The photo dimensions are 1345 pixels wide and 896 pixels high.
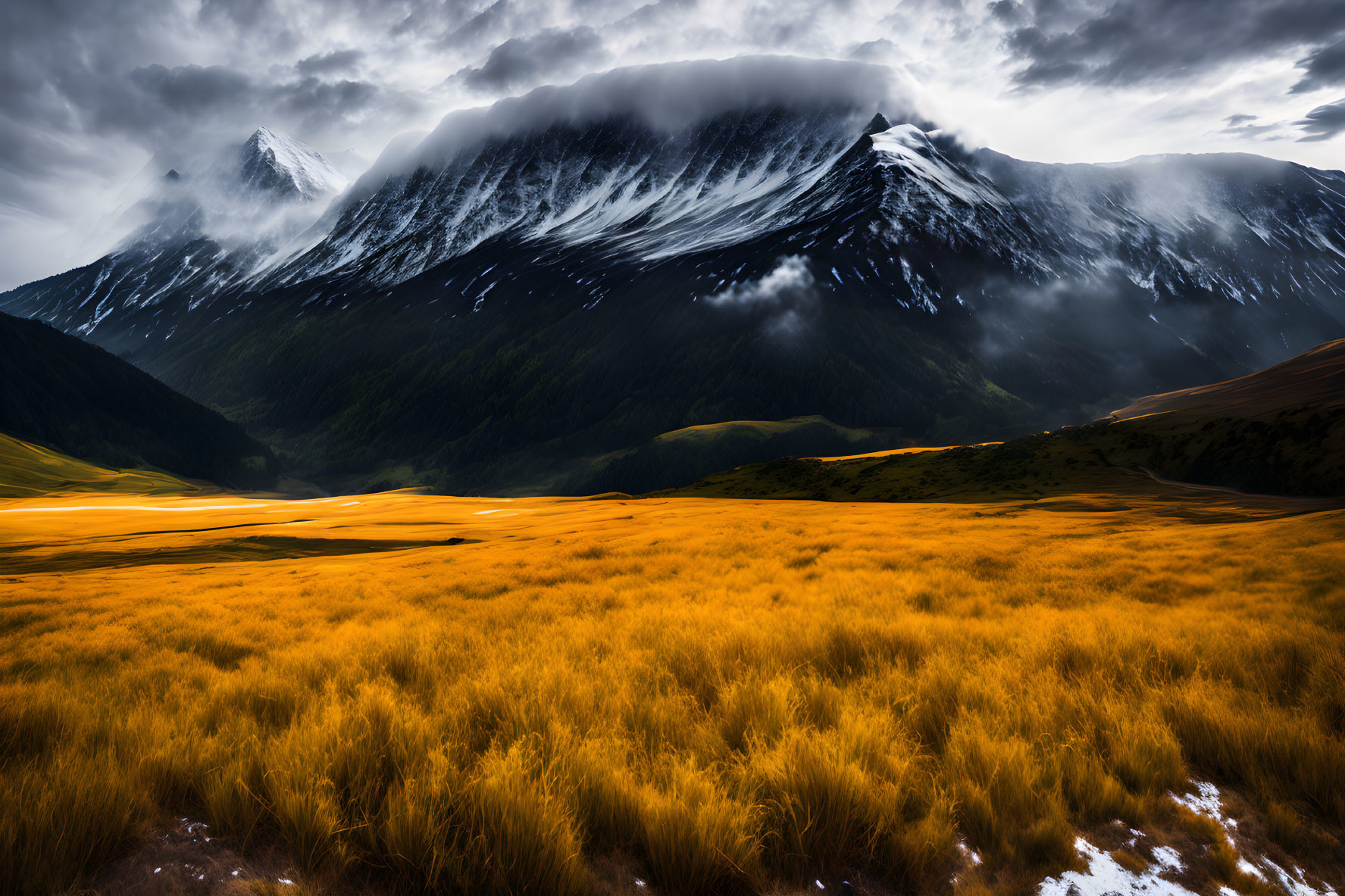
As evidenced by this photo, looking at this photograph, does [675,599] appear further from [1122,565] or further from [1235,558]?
[1235,558]

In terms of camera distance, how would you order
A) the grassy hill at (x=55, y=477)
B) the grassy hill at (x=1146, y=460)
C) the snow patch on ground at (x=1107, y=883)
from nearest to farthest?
the snow patch on ground at (x=1107, y=883), the grassy hill at (x=1146, y=460), the grassy hill at (x=55, y=477)

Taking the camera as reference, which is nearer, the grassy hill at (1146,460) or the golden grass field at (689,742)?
the golden grass field at (689,742)

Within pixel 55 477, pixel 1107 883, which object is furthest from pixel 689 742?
pixel 55 477

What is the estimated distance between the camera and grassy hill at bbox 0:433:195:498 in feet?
420

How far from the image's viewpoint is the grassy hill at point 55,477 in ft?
420

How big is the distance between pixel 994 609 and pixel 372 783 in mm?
7263

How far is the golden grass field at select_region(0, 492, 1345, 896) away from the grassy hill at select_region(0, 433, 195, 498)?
166248 millimetres

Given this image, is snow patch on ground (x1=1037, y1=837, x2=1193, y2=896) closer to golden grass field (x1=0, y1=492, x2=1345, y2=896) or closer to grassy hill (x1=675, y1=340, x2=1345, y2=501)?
golden grass field (x1=0, y1=492, x2=1345, y2=896)

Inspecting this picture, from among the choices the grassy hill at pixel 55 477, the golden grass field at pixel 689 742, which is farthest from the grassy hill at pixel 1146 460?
the grassy hill at pixel 55 477

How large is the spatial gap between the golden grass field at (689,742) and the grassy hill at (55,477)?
166248 mm

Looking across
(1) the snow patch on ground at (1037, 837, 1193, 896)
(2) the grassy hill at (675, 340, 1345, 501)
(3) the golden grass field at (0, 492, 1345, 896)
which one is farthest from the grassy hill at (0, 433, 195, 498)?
(1) the snow patch on ground at (1037, 837, 1193, 896)

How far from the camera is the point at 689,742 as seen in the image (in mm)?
3512

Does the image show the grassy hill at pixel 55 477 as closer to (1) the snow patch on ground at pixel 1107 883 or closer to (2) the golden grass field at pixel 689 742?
(2) the golden grass field at pixel 689 742

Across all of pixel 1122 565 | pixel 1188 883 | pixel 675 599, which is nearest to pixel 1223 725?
pixel 1188 883
